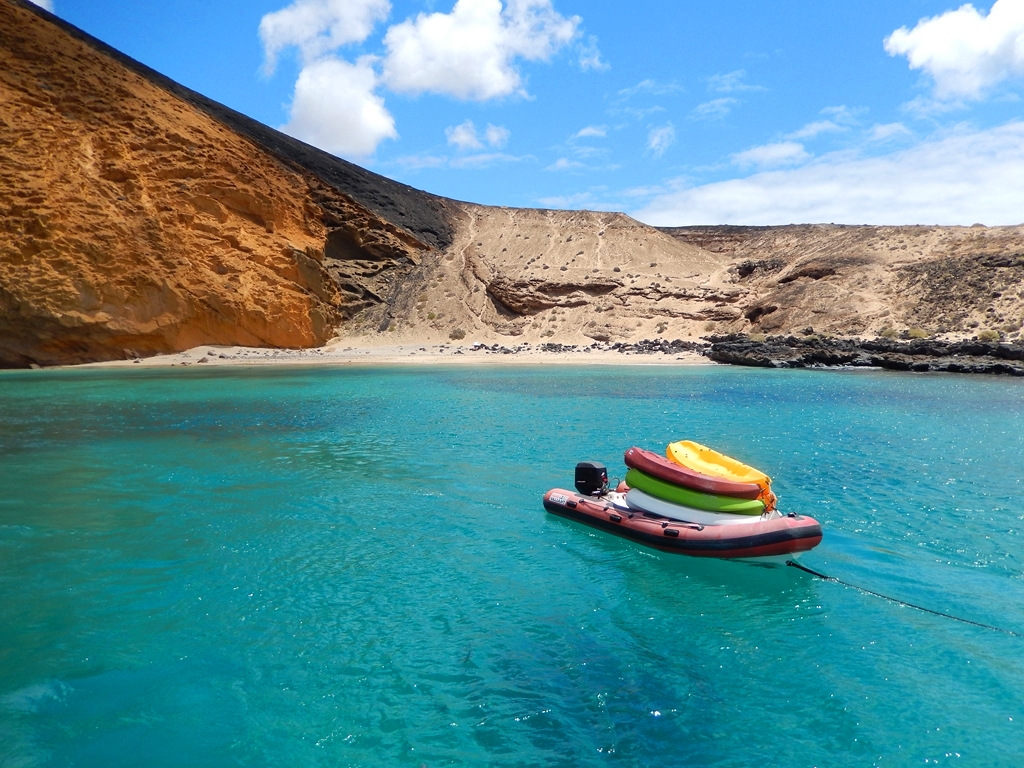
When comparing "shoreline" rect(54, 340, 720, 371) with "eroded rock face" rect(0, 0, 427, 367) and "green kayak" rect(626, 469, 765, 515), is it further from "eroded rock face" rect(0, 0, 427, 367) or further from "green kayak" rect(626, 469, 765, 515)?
"green kayak" rect(626, 469, 765, 515)

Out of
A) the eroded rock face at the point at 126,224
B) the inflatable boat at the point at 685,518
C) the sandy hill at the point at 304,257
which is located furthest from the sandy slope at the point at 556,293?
→ the inflatable boat at the point at 685,518

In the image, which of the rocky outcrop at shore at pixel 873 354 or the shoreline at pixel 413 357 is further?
the shoreline at pixel 413 357

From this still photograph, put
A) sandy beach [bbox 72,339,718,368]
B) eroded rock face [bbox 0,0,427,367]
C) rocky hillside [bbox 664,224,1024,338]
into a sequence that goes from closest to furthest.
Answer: eroded rock face [bbox 0,0,427,367]
sandy beach [bbox 72,339,718,368]
rocky hillside [bbox 664,224,1024,338]

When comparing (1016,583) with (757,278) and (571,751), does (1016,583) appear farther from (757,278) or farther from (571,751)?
(757,278)

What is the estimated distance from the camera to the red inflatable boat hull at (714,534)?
7000 mm

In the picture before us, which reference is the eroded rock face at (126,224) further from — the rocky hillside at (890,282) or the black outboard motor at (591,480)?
the black outboard motor at (591,480)

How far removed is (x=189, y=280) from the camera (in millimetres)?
32938

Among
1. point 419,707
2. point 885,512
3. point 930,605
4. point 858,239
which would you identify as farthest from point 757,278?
point 419,707

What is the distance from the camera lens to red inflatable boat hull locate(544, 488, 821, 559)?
23.0ft

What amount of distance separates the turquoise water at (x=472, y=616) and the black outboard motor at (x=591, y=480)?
1.92 ft

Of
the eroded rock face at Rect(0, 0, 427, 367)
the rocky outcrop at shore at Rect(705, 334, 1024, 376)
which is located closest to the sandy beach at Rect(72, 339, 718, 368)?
the eroded rock face at Rect(0, 0, 427, 367)

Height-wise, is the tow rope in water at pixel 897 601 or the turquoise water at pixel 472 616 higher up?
the tow rope in water at pixel 897 601

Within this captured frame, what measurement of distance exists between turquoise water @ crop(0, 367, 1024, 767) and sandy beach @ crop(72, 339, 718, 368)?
20.0 meters

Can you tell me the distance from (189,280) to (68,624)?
3006cm
